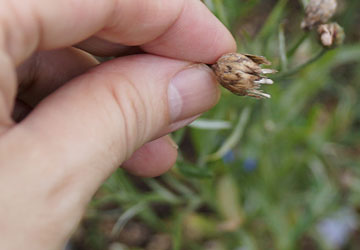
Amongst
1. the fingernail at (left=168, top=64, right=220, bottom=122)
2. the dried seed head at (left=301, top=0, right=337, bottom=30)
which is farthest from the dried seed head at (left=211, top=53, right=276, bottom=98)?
the dried seed head at (left=301, top=0, right=337, bottom=30)

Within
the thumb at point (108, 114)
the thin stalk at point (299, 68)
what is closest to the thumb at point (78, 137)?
the thumb at point (108, 114)

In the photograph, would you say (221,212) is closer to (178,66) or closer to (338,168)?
(338,168)

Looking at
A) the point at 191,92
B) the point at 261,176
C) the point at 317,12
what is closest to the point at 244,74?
the point at 191,92

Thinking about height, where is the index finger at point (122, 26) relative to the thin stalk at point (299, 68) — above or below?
above

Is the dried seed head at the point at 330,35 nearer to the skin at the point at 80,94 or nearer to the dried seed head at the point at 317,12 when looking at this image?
the dried seed head at the point at 317,12

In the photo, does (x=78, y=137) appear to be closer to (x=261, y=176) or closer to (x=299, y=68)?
(x=299, y=68)
